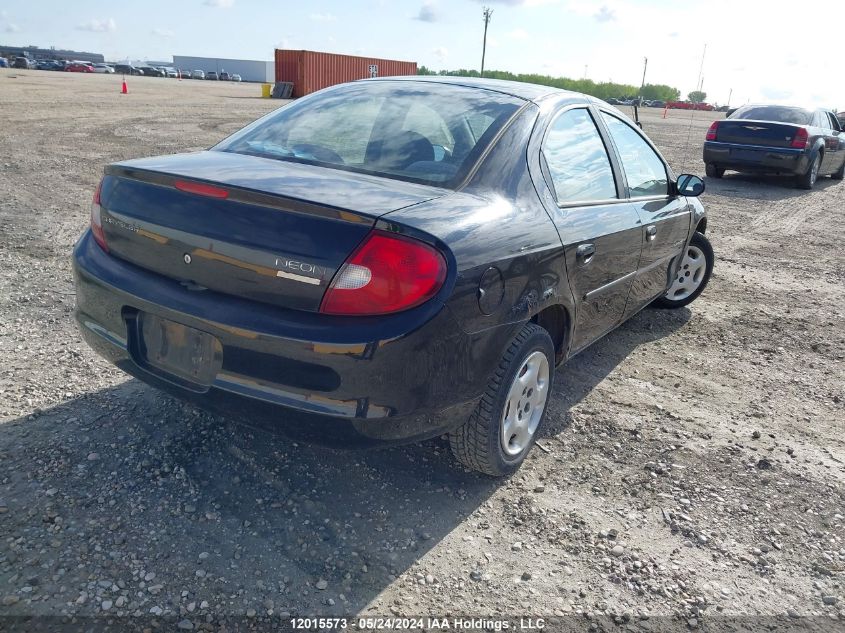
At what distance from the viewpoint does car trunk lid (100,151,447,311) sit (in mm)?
2293

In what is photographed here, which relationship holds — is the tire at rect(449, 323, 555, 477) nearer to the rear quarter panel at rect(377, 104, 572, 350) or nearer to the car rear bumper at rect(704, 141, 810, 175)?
the rear quarter panel at rect(377, 104, 572, 350)

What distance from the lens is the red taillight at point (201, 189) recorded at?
246cm

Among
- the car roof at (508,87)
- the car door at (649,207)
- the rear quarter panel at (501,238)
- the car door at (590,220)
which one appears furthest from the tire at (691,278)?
the rear quarter panel at (501,238)

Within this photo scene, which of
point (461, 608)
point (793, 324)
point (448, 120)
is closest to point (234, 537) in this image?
point (461, 608)

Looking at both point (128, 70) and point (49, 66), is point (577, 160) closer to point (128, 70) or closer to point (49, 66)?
point (49, 66)

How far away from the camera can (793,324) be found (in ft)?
18.1

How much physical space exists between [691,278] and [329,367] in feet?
13.9

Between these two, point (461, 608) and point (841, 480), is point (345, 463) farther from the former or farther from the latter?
point (841, 480)

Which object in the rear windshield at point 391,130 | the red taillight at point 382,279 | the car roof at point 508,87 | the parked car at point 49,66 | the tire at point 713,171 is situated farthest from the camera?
the parked car at point 49,66

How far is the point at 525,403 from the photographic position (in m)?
3.09

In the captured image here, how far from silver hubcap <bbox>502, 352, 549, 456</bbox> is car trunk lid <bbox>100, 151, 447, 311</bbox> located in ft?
2.85

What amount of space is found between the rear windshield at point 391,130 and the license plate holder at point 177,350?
3.05 ft

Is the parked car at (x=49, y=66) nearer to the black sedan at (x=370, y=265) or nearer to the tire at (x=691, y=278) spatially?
the tire at (x=691, y=278)

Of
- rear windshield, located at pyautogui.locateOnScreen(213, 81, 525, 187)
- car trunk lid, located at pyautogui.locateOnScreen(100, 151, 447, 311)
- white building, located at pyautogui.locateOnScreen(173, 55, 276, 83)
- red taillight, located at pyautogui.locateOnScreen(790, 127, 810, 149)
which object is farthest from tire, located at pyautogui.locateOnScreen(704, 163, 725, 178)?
white building, located at pyautogui.locateOnScreen(173, 55, 276, 83)
